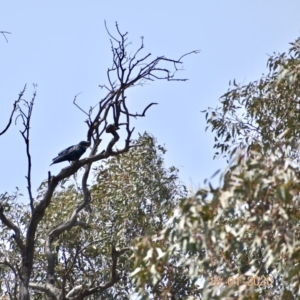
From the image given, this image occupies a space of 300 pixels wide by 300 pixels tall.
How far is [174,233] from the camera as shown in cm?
438

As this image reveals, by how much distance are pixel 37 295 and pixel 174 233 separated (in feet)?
20.5

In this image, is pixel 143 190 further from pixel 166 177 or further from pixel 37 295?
pixel 37 295

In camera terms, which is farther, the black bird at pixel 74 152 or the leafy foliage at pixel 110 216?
the leafy foliage at pixel 110 216

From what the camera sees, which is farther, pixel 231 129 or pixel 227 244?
pixel 231 129

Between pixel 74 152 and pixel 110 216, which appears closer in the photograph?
pixel 74 152

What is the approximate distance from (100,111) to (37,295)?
13.0ft

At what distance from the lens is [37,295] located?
10289mm

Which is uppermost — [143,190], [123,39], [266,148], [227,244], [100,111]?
[143,190]

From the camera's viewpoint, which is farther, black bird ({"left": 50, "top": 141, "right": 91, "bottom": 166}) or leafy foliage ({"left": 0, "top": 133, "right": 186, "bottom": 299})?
leafy foliage ({"left": 0, "top": 133, "right": 186, "bottom": 299})

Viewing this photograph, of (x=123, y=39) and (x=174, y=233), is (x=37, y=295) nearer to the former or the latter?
(x=123, y=39)

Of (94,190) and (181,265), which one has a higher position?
(94,190)

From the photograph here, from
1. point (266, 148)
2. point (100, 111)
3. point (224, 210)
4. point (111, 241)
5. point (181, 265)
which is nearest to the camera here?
point (224, 210)

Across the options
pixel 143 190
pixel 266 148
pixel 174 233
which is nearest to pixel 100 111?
pixel 266 148

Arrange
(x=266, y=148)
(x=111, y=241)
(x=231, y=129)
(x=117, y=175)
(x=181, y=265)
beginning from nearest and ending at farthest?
(x=181, y=265) < (x=266, y=148) < (x=231, y=129) < (x=111, y=241) < (x=117, y=175)
